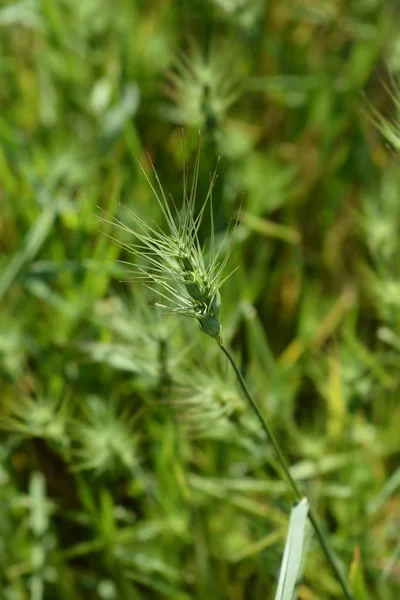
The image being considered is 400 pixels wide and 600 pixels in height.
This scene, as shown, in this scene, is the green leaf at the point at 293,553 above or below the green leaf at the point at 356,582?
above

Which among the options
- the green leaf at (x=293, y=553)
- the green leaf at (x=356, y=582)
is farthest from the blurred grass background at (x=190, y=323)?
the green leaf at (x=293, y=553)

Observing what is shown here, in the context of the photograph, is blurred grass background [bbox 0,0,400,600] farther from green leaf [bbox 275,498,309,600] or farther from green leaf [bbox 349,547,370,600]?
green leaf [bbox 275,498,309,600]

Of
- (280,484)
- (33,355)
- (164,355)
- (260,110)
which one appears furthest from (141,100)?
(280,484)

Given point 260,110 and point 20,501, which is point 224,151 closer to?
point 260,110

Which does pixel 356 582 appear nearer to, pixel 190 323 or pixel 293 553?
pixel 293 553

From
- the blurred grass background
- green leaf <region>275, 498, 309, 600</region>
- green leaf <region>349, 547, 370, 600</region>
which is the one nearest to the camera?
green leaf <region>275, 498, 309, 600</region>

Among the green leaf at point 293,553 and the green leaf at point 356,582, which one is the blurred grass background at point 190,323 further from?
the green leaf at point 293,553

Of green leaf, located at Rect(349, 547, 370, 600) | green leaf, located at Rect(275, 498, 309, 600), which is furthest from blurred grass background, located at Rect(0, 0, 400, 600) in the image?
green leaf, located at Rect(275, 498, 309, 600)

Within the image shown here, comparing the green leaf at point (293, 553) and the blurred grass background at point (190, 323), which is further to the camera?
the blurred grass background at point (190, 323)
